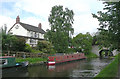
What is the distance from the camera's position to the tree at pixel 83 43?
2206 inches

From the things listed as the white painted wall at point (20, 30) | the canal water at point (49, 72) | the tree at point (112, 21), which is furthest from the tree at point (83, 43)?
the tree at point (112, 21)

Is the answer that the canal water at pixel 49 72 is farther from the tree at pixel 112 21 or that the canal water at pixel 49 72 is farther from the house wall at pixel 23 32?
the house wall at pixel 23 32

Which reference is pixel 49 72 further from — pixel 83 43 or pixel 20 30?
pixel 83 43

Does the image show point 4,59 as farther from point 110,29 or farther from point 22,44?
point 110,29

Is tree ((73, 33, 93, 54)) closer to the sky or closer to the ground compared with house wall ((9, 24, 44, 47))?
closer to the ground

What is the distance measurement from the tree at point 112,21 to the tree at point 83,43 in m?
45.6

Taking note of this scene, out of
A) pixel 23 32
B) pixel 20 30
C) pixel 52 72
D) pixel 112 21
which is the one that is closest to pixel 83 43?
pixel 23 32

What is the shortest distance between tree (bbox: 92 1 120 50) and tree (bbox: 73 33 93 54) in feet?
150

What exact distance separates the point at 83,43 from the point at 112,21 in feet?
155

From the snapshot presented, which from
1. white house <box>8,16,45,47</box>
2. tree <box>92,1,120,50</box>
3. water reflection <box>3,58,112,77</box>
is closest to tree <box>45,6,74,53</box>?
white house <box>8,16,45,47</box>

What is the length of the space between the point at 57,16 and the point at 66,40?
8050mm

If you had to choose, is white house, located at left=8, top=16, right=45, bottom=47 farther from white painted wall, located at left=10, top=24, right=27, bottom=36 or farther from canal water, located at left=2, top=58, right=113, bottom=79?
canal water, located at left=2, top=58, right=113, bottom=79

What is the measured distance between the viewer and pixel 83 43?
56.5 meters

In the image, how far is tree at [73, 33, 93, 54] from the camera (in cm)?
5604
